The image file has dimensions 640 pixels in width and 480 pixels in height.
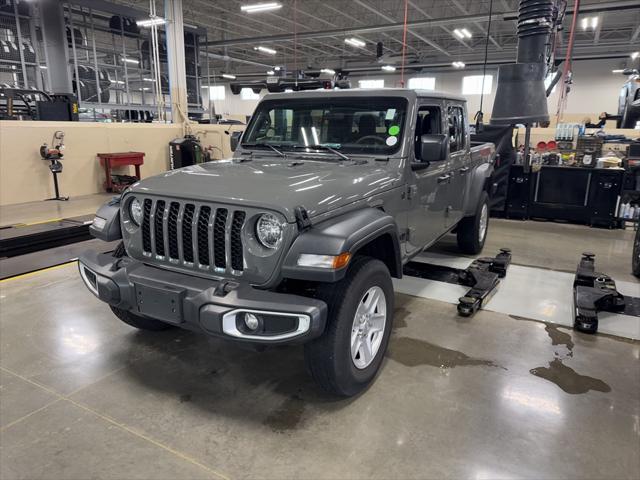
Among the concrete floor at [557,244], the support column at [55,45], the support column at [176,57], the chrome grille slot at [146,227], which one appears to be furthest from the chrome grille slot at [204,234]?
the support column at [55,45]

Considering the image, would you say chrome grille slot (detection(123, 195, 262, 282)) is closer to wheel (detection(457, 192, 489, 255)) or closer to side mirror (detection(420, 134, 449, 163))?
side mirror (detection(420, 134, 449, 163))

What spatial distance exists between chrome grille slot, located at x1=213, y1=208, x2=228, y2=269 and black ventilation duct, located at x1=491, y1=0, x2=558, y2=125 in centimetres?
401

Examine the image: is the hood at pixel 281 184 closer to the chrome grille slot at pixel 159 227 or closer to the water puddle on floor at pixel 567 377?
the chrome grille slot at pixel 159 227

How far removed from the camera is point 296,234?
2246 millimetres

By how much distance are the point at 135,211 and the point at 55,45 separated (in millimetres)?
12777

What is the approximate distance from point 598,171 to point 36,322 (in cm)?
757

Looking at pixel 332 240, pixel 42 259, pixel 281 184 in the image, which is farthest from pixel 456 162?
pixel 42 259

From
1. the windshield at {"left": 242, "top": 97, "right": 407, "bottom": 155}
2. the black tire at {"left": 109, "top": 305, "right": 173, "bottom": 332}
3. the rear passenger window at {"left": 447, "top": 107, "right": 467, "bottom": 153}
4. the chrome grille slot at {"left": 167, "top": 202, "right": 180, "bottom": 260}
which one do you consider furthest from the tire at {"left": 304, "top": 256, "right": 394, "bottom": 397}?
the rear passenger window at {"left": 447, "top": 107, "right": 467, "bottom": 153}

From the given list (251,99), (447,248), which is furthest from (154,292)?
(251,99)

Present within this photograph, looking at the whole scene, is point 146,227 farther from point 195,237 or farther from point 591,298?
point 591,298

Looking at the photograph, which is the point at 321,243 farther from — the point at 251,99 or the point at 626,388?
the point at 251,99

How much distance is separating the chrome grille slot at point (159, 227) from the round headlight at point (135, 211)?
0.62ft

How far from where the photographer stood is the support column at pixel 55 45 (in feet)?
40.6

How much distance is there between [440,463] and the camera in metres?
2.14
